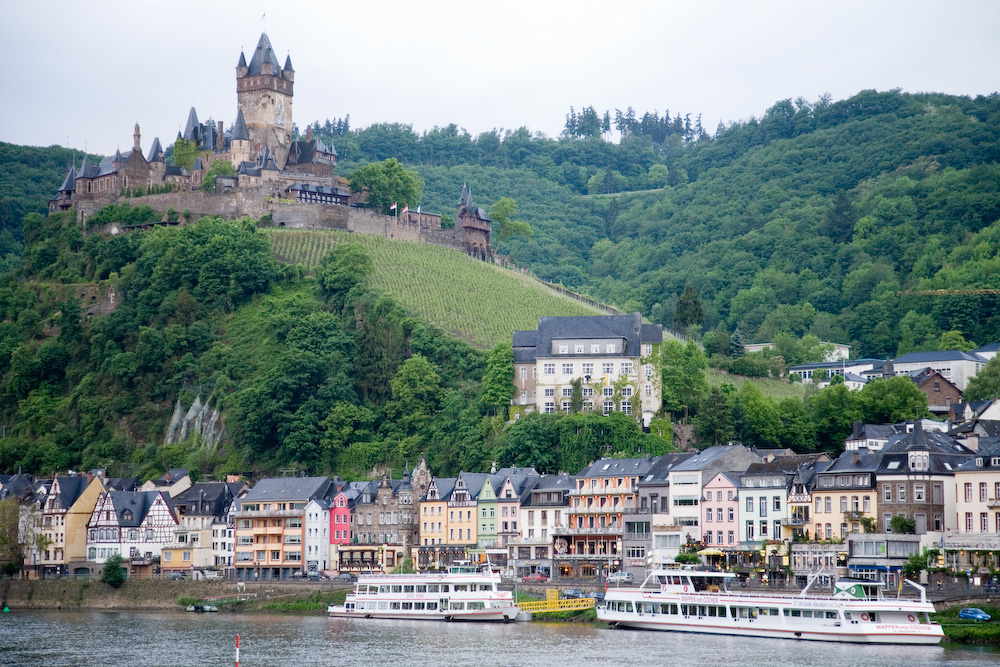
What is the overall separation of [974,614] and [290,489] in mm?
51171

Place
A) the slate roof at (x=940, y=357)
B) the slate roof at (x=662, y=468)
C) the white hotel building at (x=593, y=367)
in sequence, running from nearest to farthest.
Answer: the slate roof at (x=662, y=468) < the white hotel building at (x=593, y=367) < the slate roof at (x=940, y=357)

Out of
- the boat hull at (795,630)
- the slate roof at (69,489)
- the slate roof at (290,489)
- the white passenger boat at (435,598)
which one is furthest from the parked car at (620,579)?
the slate roof at (69,489)

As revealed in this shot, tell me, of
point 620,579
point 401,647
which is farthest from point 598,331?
point 401,647

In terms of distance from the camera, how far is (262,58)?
160 meters

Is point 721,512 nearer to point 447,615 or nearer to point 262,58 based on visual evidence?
point 447,615

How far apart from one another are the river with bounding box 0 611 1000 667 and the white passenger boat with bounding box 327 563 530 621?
4.85 ft

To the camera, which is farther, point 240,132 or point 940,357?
point 240,132

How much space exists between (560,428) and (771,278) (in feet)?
240

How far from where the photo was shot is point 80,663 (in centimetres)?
6612

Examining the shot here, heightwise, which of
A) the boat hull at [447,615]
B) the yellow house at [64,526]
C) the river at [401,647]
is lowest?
the river at [401,647]

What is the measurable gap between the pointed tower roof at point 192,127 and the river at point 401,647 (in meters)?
82.7

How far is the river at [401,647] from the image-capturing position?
65062mm

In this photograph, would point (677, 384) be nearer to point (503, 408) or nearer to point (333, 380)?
point (503, 408)

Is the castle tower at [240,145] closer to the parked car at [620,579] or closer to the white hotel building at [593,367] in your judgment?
the white hotel building at [593,367]
